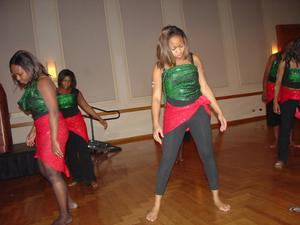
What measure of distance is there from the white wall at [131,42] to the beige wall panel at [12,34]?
0.06 feet

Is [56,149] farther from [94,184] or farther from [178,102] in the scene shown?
[94,184]

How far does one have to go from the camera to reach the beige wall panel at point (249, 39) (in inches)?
316

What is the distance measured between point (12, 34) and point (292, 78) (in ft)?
18.1

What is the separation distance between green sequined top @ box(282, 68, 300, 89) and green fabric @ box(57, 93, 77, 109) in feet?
8.28

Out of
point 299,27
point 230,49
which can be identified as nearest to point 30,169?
point 230,49

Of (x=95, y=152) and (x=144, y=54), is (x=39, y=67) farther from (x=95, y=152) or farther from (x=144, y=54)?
(x=144, y=54)

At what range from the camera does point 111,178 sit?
3.70m

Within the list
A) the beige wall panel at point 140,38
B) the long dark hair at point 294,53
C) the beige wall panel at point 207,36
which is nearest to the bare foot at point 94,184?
the long dark hair at point 294,53

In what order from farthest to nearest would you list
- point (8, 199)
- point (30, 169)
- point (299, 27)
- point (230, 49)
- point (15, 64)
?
point (299, 27) → point (230, 49) → point (30, 169) → point (8, 199) → point (15, 64)

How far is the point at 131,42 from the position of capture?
6895 mm

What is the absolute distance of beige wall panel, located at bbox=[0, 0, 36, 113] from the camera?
591cm

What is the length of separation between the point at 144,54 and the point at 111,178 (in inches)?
161

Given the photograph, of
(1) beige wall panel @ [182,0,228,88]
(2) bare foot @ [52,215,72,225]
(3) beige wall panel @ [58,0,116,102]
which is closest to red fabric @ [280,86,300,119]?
(2) bare foot @ [52,215,72,225]

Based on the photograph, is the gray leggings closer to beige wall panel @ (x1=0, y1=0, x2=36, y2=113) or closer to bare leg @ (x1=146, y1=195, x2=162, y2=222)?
bare leg @ (x1=146, y1=195, x2=162, y2=222)
